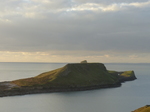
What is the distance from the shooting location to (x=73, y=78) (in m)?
149

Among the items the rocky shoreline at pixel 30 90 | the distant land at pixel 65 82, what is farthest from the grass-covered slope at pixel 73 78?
the rocky shoreline at pixel 30 90

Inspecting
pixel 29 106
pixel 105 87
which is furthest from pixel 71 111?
pixel 105 87

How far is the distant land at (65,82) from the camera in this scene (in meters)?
121

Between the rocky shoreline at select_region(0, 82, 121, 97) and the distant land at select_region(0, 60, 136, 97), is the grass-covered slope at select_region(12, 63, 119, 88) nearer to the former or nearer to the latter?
the distant land at select_region(0, 60, 136, 97)

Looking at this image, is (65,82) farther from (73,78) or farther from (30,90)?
(30,90)

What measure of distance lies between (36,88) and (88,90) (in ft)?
121

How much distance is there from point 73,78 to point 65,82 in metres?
10.9

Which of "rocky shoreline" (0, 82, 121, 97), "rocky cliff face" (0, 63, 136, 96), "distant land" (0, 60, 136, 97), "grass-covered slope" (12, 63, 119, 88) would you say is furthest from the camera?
"grass-covered slope" (12, 63, 119, 88)

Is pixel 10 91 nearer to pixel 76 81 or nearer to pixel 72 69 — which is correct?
pixel 76 81

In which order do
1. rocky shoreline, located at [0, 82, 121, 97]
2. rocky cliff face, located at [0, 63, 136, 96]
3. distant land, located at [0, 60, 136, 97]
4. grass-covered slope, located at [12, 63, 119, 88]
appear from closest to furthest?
rocky shoreline, located at [0, 82, 121, 97]
distant land, located at [0, 60, 136, 97]
rocky cliff face, located at [0, 63, 136, 96]
grass-covered slope, located at [12, 63, 119, 88]

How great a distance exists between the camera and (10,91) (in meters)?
114

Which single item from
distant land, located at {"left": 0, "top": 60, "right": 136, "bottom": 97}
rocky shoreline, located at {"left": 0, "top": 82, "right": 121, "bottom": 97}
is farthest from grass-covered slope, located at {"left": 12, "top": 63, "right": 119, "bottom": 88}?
rocky shoreline, located at {"left": 0, "top": 82, "right": 121, "bottom": 97}

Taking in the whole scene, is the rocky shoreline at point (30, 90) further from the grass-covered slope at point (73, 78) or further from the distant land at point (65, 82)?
the grass-covered slope at point (73, 78)

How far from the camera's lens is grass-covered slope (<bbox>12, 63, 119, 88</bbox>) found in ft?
445
